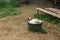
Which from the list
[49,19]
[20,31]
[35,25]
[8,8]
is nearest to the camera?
[35,25]

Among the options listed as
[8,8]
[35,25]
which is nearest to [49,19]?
[35,25]

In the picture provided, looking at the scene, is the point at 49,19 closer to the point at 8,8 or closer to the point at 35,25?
the point at 35,25

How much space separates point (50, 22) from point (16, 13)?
2.14 m

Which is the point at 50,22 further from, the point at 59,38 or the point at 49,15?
the point at 59,38

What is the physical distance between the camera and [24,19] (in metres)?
8.71

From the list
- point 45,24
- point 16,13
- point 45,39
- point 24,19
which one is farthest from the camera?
point 16,13

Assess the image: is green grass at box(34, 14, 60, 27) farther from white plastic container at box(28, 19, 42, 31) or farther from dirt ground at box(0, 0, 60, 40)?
white plastic container at box(28, 19, 42, 31)

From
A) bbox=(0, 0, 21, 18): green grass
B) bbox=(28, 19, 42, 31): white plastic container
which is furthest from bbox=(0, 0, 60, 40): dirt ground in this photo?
bbox=(0, 0, 21, 18): green grass

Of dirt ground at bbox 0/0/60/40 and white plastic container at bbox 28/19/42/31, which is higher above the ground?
white plastic container at bbox 28/19/42/31

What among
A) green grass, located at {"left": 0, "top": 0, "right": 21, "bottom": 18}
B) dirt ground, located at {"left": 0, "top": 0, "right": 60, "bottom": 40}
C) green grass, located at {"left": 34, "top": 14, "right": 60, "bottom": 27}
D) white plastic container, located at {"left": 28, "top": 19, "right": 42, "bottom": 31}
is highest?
white plastic container, located at {"left": 28, "top": 19, "right": 42, "bottom": 31}

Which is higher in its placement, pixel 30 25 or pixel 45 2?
pixel 30 25

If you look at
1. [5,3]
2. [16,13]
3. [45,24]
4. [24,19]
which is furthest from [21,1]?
[45,24]

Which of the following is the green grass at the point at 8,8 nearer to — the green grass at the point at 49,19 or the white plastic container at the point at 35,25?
the green grass at the point at 49,19

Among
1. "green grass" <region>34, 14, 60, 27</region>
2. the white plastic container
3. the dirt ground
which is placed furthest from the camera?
"green grass" <region>34, 14, 60, 27</region>
